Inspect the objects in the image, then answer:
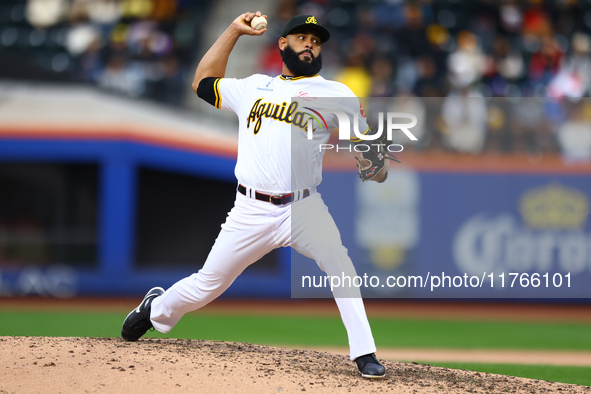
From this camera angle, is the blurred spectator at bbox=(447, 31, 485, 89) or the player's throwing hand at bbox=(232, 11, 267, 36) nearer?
the player's throwing hand at bbox=(232, 11, 267, 36)

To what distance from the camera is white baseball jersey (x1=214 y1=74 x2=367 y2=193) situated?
4.25 metres

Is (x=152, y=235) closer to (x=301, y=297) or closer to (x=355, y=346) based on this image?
(x=301, y=297)

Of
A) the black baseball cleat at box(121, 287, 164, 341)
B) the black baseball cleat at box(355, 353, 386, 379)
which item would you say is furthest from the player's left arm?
the black baseball cleat at box(121, 287, 164, 341)

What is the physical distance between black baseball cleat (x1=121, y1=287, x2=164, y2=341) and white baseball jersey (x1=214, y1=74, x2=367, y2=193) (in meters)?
0.97

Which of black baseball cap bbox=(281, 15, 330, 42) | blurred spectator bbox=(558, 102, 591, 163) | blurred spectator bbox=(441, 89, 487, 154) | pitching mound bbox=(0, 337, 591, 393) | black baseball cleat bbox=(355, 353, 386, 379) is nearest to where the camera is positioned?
pitching mound bbox=(0, 337, 591, 393)

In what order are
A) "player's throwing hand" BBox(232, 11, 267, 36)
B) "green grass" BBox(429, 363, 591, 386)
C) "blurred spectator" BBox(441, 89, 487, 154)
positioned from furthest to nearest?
"blurred spectator" BBox(441, 89, 487, 154), "green grass" BBox(429, 363, 591, 386), "player's throwing hand" BBox(232, 11, 267, 36)

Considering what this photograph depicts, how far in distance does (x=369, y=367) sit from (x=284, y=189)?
Answer: 1041 mm

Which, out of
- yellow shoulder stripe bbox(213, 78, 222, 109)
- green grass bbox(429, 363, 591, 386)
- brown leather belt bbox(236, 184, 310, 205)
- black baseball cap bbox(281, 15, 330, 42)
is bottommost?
green grass bbox(429, 363, 591, 386)

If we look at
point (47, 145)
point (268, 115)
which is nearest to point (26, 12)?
point (47, 145)

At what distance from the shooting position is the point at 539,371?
6086 millimetres

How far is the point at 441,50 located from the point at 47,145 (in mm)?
6006

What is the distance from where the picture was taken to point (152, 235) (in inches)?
468

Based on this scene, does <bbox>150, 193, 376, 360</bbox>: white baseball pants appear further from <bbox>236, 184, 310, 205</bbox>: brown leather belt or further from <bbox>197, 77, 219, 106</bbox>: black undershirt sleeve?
<bbox>197, 77, 219, 106</bbox>: black undershirt sleeve

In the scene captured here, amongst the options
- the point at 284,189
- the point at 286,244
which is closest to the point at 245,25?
the point at 284,189
